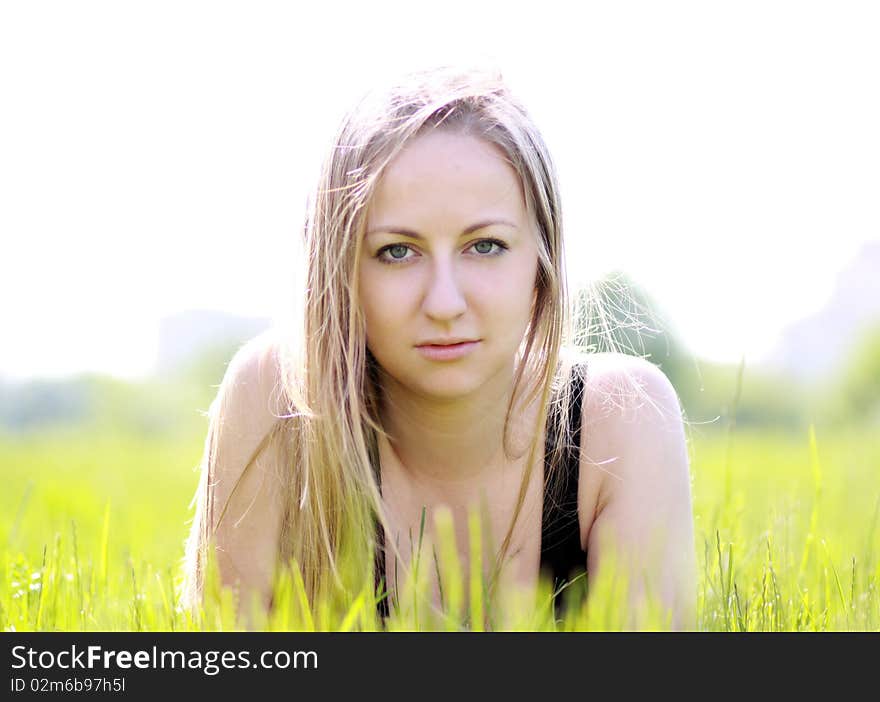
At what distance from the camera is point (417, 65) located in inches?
108

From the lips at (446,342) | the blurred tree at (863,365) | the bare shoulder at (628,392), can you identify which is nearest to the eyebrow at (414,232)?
the lips at (446,342)

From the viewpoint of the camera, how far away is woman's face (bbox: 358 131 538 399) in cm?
235

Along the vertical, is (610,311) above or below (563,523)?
above

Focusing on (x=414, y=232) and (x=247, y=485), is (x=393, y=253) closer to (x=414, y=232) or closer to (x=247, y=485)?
(x=414, y=232)

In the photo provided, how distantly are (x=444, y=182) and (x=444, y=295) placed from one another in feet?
1.01

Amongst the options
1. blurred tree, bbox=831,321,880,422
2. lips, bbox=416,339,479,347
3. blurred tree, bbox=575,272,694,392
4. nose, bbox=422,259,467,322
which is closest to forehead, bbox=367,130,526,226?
nose, bbox=422,259,467,322

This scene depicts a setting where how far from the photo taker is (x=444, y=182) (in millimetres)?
2385

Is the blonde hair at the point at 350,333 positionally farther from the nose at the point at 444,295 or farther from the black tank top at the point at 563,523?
the nose at the point at 444,295

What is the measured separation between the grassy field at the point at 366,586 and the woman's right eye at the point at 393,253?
2.75 ft

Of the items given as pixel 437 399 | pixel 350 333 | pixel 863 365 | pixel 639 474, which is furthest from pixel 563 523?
pixel 863 365

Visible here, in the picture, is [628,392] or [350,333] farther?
[628,392]

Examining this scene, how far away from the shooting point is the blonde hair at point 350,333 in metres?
2.51
